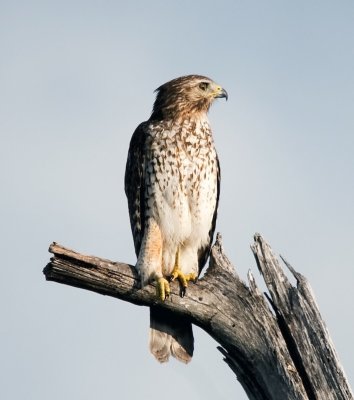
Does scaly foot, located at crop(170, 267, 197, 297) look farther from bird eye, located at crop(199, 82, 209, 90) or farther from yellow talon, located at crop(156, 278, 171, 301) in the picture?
bird eye, located at crop(199, 82, 209, 90)

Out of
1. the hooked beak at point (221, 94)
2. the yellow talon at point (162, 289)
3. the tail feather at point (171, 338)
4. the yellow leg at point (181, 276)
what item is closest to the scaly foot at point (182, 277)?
the yellow leg at point (181, 276)

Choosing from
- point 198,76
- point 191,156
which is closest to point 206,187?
point 191,156

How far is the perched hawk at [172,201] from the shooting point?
764 cm

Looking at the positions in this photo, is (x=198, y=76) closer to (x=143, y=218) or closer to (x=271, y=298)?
(x=143, y=218)

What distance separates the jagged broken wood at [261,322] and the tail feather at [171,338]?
3.03 ft

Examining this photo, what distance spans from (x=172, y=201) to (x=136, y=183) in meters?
0.51

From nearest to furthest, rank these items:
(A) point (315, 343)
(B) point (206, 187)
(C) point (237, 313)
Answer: (A) point (315, 343) → (C) point (237, 313) → (B) point (206, 187)

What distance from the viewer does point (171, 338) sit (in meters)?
7.57

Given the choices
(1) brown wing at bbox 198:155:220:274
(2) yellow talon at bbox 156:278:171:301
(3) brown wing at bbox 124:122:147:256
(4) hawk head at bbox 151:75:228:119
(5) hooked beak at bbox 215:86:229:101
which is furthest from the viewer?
(5) hooked beak at bbox 215:86:229:101

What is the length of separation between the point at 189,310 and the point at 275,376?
1036mm

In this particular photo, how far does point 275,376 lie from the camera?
601 cm

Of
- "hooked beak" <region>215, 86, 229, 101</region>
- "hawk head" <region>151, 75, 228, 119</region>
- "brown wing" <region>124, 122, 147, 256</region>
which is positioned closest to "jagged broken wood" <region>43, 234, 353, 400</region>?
"brown wing" <region>124, 122, 147, 256</region>

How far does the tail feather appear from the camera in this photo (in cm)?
755

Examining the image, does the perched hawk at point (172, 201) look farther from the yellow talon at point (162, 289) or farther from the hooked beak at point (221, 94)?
the hooked beak at point (221, 94)
